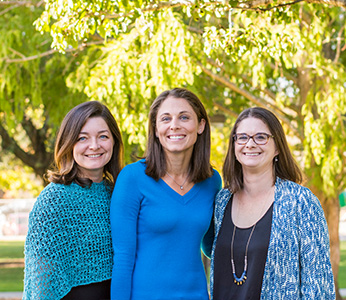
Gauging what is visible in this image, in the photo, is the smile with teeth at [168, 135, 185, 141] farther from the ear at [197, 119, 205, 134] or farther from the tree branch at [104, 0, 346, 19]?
the tree branch at [104, 0, 346, 19]

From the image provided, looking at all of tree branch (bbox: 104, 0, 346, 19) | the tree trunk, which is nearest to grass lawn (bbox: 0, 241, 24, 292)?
the tree trunk

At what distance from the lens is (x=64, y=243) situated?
3.06 meters

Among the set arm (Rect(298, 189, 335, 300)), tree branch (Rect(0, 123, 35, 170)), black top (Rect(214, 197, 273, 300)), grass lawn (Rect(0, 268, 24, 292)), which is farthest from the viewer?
grass lawn (Rect(0, 268, 24, 292))

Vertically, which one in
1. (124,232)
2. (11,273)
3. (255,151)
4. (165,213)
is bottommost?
(11,273)

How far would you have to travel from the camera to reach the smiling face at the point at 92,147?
328 centimetres

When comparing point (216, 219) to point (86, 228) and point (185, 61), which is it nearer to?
point (86, 228)

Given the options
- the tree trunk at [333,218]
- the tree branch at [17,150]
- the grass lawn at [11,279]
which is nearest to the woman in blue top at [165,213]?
the tree trunk at [333,218]

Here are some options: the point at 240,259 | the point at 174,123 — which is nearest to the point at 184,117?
the point at 174,123

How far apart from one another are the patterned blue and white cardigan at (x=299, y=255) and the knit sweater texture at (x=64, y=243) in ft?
3.09

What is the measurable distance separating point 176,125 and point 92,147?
1.70 ft

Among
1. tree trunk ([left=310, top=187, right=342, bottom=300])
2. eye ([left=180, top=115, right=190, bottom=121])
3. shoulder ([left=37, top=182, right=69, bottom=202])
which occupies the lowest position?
tree trunk ([left=310, top=187, right=342, bottom=300])

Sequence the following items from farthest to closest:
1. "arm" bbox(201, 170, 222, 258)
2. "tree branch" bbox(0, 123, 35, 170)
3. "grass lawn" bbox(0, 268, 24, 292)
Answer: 1. "grass lawn" bbox(0, 268, 24, 292)
2. "tree branch" bbox(0, 123, 35, 170)
3. "arm" bbox(201, 170, 222, 258)

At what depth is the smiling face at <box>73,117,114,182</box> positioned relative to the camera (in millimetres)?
3277

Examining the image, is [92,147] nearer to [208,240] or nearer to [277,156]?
[208,240]
